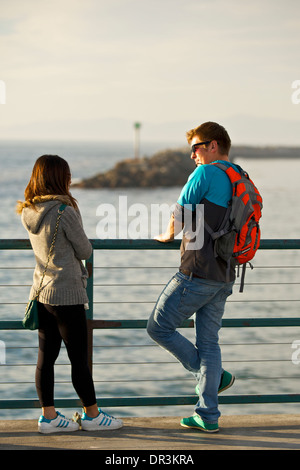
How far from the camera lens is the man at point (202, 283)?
13.2 feet

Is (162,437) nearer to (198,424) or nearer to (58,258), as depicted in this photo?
(198,424)

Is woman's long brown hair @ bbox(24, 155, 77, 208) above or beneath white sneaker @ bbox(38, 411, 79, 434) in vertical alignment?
above

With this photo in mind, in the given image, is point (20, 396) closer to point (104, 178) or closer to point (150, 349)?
point (150, 349)

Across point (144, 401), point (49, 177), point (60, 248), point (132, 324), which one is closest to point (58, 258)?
point (60, 248)

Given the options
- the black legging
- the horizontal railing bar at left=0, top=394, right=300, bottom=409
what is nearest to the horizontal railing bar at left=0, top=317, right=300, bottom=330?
the black legging

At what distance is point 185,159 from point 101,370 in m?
→ 55.8

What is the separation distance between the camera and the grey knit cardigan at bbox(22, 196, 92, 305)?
4035 millimetres

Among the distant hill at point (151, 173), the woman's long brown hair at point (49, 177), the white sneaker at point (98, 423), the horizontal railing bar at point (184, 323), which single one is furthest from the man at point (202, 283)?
the distant hill at point (151, 173)

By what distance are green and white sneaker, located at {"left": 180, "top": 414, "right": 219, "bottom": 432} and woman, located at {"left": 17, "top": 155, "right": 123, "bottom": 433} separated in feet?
2.24

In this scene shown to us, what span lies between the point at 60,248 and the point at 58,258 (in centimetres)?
6

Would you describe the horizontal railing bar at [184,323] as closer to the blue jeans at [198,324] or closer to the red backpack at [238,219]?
the blue jeans at [198,324]

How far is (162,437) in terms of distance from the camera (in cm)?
433

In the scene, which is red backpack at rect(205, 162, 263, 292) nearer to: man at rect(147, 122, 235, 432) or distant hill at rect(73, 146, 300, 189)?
man at rect(147, 122, 235, 432)
